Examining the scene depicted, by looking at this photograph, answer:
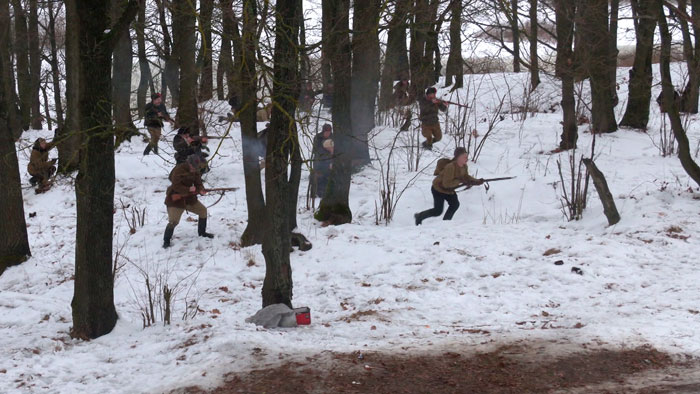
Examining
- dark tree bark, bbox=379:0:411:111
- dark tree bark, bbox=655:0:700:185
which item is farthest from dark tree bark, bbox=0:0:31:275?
dark tree bark, bbox=655:0:700:185

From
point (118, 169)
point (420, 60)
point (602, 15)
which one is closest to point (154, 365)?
point (118, 169)

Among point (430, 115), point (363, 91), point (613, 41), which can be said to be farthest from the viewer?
point (613, 41)

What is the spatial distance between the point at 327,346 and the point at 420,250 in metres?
3.96

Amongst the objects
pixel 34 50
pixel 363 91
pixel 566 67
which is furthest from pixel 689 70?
pixel 34 50

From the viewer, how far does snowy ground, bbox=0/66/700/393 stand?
18.2ft

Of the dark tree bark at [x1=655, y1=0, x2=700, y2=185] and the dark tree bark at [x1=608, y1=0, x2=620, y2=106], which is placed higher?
the dark tree bark at [x1=608, y1=0, x2=620, y2=106]

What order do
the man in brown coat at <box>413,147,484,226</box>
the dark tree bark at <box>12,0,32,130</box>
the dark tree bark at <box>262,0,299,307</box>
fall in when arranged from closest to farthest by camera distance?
the dark tree bark at <box>262,0,299,307</box>
the man in brown coat at <box>413,147,484,226</box>
the dark tree bark at <box>12,0,32,130</box>

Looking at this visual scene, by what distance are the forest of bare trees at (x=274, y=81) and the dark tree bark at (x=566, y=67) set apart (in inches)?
A: 1.3

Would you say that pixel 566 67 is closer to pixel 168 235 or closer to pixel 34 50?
pixel 168 235

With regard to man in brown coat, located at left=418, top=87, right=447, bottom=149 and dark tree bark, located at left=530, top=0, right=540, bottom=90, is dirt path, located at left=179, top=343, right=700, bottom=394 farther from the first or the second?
man in brown coat, located at left=418, top=87, right=447, bottom=149

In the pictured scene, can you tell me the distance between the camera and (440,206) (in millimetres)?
11258

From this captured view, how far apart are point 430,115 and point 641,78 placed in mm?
4920

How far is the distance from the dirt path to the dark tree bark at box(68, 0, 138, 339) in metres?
2.12

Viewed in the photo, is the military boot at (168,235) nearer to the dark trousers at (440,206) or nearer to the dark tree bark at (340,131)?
the dark tree bark at (340,131)
